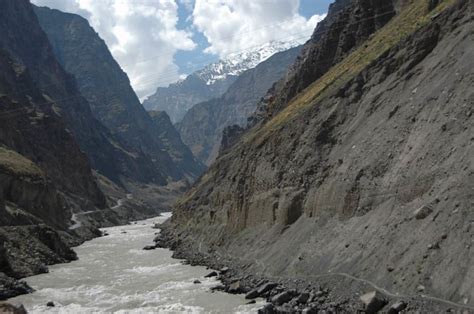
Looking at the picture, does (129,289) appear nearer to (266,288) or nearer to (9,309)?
(266,288)

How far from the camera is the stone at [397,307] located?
23500 mm

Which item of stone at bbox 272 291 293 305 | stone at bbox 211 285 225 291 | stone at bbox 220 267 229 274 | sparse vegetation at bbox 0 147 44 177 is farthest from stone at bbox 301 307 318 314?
sparse vegetation at bbox 0 147 44 177

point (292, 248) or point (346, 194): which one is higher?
point (346, 194)

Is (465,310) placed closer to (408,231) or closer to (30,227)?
(408,231)

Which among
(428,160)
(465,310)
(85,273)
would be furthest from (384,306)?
(85,273)

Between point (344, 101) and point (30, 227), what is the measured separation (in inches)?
1496

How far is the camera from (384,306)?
2461 cm

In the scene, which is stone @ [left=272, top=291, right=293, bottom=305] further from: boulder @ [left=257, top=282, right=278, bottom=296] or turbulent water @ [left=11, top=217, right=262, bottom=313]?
boulder @ [left=257, top=282, right=278, bottom=296]

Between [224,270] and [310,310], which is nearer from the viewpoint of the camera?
[310,310]

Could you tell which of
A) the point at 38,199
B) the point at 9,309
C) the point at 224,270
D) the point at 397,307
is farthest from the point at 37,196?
the point at 397,307

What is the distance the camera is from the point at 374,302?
81.9 feet

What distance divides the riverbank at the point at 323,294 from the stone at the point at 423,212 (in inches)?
169

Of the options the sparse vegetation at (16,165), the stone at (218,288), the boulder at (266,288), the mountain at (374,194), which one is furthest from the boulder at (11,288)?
the sparse vegetation at (16,165)

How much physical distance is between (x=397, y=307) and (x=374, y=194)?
1198cm
